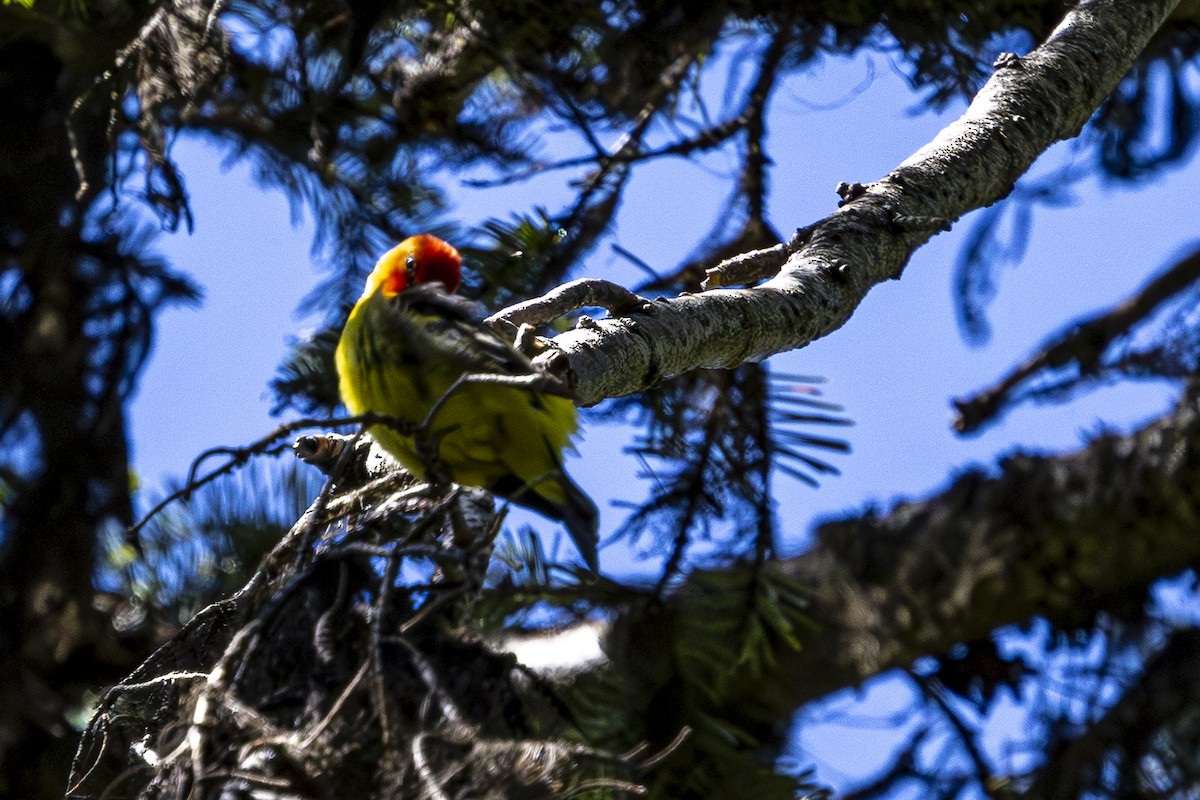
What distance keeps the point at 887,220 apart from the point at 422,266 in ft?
2.64

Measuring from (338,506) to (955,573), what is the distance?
1.79m

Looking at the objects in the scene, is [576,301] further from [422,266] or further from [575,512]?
A: [422,266]

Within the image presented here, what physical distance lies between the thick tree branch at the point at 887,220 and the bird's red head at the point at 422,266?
1.93 feet

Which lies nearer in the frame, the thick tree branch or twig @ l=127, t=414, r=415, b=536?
twig @ l=127, t=414, r=415, b=536

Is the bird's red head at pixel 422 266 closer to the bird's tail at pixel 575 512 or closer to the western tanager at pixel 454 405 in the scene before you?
the western tanager at pixel 454 405

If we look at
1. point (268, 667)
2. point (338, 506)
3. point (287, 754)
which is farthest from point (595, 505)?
point (287, 754)

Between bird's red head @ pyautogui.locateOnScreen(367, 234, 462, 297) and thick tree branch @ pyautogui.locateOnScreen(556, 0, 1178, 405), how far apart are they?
0.59 m

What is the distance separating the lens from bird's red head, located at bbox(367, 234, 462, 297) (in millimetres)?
2031

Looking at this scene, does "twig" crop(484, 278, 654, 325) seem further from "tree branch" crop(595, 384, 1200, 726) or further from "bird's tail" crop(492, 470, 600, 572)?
"tree branch" crop(595, 384, 1200, 726)

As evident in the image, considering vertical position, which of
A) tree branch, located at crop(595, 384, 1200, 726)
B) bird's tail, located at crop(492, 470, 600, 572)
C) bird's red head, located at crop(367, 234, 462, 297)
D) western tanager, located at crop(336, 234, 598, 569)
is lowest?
tree branch, located at crop(595, 384, 1200, 726)

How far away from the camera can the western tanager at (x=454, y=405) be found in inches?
59.2

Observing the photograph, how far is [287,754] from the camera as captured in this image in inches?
29.1

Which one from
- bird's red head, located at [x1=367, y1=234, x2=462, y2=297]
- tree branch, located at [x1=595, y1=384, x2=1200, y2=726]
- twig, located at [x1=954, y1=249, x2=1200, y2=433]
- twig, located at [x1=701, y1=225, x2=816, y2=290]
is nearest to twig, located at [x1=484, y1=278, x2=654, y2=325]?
twig, located at [x1=701, y1=225, x2=816, y2=290]

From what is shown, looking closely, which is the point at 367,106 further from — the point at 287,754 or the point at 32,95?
the point at 287,754
